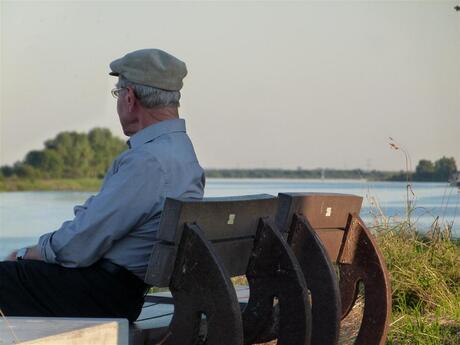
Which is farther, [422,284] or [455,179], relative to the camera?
[455,179]

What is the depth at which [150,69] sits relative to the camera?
425cm

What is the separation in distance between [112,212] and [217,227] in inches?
16.1

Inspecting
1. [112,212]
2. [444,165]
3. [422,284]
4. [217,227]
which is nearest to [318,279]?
[217,227]

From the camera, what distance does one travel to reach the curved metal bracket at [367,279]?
5203mm

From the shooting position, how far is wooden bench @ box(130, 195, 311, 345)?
371cm

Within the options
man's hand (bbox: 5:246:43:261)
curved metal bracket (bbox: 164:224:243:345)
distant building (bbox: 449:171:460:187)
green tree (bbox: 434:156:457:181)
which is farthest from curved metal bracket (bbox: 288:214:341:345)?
green tree (bbox: 434:156:457:181)

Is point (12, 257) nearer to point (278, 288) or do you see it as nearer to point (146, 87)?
point (146, 87)

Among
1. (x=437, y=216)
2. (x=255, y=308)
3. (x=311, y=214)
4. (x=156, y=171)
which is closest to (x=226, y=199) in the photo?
(x=156, y=171)

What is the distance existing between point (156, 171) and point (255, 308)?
742 mm

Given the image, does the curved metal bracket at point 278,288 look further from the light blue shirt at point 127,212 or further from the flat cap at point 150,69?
the flat cap at point 150,69

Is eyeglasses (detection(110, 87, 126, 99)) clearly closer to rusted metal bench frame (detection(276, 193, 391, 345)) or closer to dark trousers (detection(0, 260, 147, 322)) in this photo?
dark trousers (detection(0, 260, 147, 322))

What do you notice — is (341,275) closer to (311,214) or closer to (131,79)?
(311,214)

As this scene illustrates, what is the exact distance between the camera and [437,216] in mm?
8219

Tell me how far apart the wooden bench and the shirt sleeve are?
10.1 inches
